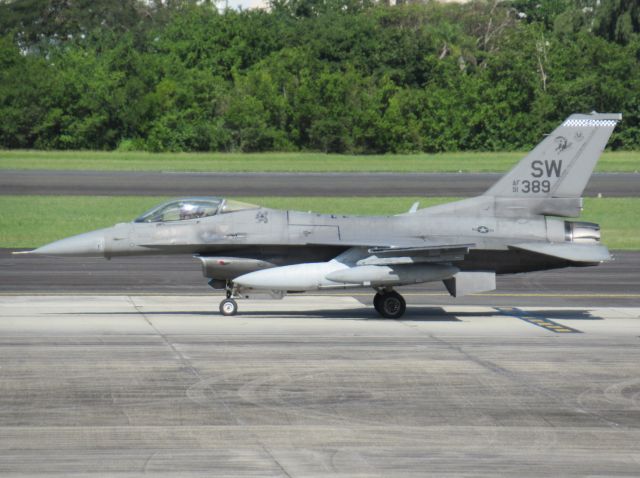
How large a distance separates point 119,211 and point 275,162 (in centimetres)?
2516

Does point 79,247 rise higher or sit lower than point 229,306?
higher

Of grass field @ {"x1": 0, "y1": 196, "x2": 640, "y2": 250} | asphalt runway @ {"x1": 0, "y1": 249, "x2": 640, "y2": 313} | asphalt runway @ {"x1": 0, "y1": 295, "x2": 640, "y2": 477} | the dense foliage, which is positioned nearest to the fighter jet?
asphalt runway @ {"x1": 0, "y1": 295, "x2": 640, "y2": 477}

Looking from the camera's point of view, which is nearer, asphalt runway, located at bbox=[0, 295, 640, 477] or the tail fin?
asphalt runway, located at bbox=[0, 295, 640, 477]

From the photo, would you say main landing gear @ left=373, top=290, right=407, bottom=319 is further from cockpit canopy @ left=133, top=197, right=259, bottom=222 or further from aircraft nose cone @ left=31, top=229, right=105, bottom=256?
aircraft nose cone @ left=31, top=229, right=105, bottom=256

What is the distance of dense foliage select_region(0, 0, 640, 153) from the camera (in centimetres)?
7450

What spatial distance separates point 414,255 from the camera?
805 inches

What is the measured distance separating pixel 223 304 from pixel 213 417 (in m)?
8.37

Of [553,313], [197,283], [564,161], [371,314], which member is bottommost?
[553,313]

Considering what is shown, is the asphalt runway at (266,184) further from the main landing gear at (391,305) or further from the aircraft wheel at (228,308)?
the main landing gear at (391,305)

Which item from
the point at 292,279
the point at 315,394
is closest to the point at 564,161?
the point at 292,279

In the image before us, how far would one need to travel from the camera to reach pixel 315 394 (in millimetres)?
14117

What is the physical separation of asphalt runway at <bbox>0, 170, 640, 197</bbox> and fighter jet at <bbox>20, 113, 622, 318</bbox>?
26.1 metres

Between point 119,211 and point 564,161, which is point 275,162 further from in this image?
point 564,161

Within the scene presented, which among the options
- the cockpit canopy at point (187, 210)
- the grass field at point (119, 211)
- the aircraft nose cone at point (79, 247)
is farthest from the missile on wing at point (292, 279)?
the grass field at point (119, 211)
